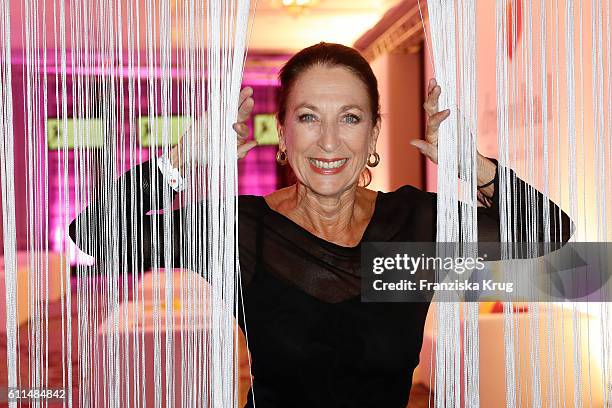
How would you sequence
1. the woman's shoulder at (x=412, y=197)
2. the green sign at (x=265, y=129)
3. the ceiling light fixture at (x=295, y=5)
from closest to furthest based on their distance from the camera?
1. the woman's shoulder at (x=412, y=197)
2. the ceiling light fixture at (x=295, y=5)
3. the green sign at (x=265, y=129)

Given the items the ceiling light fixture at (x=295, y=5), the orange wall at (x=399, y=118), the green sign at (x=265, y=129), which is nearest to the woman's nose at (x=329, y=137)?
the ceiling light fixture at (x=295, y=5)

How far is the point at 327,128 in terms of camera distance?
1.32 metres

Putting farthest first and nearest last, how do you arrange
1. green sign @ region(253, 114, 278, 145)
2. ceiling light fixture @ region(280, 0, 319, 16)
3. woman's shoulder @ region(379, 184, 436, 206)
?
green sign @ region(253, 114, 278, 145)
ceiling light fixture @ region(280, 0, 319, 16)
woman's shoulder @ region(379, 184, 436, 206)

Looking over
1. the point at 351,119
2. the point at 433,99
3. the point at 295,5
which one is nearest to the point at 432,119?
the point at 433,99

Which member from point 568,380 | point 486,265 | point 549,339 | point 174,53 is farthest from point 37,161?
point 568,380

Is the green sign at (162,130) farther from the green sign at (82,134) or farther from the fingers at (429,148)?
the fingers at (429,148)

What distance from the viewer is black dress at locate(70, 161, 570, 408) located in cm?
133

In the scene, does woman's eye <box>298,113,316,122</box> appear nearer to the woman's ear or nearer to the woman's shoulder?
the woman's ear

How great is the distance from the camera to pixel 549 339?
1369mm

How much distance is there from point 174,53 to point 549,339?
2.93ft

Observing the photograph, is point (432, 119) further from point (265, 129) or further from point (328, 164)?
point (265, 129)

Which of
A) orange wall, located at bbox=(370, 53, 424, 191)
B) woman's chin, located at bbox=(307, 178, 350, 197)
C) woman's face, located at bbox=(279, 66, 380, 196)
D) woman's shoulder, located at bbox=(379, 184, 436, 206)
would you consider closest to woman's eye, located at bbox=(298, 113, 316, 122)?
woman's face, located at bbox=(279, 66, 380, 196)

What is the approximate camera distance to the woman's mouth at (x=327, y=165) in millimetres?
1328

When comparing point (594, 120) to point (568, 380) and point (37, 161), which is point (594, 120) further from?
point (37, 161)
